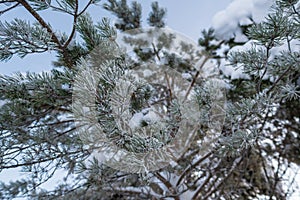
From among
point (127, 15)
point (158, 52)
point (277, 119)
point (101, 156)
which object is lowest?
point (101, 156)

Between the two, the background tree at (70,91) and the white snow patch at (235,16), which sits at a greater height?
the white snow patch at (235,16)

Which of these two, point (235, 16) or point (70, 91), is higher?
point (235, 16)

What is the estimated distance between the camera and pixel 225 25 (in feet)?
5.59

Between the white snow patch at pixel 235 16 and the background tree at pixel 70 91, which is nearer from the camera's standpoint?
the background tree at pixel 70 91

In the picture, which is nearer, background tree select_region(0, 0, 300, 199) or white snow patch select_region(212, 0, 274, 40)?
background tree select_region(0, 0, 300, 199)

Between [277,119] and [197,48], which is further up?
[197,48]

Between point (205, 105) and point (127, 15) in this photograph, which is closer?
point (205, 105)

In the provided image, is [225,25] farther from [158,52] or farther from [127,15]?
[127,15]

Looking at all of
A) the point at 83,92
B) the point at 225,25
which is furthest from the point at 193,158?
the point at 83,92

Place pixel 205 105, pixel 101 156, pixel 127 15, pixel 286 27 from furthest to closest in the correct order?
1. pixel 127 15
2. pixel 101 156
3. pixel 205 105
4. pixel 286 27

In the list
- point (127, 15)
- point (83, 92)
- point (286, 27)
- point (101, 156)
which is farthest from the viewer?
point (127, 15)

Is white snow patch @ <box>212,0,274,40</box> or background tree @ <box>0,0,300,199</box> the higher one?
white snow patch @ <box>212,0,274,40</box>

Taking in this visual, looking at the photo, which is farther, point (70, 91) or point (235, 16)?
point (235, 16)

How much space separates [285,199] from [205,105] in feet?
5.34
